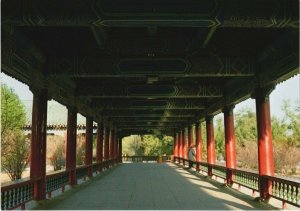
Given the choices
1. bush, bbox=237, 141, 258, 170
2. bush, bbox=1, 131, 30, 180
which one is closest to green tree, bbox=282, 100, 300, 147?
bush, bbox=237, 141, 258, 170

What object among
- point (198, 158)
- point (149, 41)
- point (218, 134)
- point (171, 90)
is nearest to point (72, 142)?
point (171, 90)

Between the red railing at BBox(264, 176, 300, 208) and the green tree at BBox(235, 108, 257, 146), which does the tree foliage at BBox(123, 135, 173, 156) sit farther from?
the red railing at BBox(264, 176, 300, 208)

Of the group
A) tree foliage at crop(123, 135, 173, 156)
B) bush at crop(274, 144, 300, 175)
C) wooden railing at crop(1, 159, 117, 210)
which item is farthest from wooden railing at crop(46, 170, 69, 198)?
tree foliage at crop(123, 135, 173, 156)

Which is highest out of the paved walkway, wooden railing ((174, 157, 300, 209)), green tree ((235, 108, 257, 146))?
green tree ((235, 108, 257, 146))

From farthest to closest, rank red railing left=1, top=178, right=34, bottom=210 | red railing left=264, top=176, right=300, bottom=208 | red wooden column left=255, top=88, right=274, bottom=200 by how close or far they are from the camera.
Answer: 1. red wooden column left=255, top=88, right=274, bottom=200
2. red railing left=264, top=176, right=300, bottom=208
3. red railing left=1, top=178, right=34, bottom=210

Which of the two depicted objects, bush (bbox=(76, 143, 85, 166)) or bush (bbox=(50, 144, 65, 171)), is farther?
bush (bbox=(76, 143, 85, 166))

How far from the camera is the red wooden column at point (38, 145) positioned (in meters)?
10.2

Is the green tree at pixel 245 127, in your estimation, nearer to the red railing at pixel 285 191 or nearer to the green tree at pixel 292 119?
the green tree at pixel 292 119

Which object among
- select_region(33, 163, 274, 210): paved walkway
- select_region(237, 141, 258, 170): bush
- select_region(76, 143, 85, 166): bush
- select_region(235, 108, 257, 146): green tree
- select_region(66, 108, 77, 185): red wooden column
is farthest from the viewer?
select_region(235, 108, 257, 146): green tree

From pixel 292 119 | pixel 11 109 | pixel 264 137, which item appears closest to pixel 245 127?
pixel 292 119

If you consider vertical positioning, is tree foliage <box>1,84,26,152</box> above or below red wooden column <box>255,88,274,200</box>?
above

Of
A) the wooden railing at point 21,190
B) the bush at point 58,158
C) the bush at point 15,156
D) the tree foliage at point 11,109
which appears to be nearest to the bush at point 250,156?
the bush at point 58,158

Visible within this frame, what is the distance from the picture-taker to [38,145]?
10.4m

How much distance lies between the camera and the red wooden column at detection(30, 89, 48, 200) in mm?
10219
